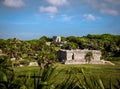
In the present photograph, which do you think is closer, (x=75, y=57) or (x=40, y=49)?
(x=75, y=57)

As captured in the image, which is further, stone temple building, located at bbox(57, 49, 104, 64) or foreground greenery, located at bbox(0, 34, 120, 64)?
stone temple building, located at bbox(57, 49, 104, 64)

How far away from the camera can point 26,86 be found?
244 inches

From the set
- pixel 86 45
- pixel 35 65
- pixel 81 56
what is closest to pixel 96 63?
pixel 81 56

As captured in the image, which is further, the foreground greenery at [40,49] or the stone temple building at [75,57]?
the stone temple building at [75,57]

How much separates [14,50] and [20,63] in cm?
572

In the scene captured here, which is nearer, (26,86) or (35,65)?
(26,86)

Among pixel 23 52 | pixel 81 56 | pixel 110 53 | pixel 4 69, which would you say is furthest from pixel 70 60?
pixel 4 69

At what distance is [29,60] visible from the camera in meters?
81.8

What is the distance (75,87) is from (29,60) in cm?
7581

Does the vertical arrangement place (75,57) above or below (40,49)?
below

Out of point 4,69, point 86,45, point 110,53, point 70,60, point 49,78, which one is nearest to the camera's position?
point 49,78

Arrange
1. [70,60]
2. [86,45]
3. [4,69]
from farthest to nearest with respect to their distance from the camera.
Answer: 1. [86,45]
2. [70,60]
3. [4,69]

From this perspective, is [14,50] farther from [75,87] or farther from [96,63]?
[75,87]

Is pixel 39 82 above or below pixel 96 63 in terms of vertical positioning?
above
